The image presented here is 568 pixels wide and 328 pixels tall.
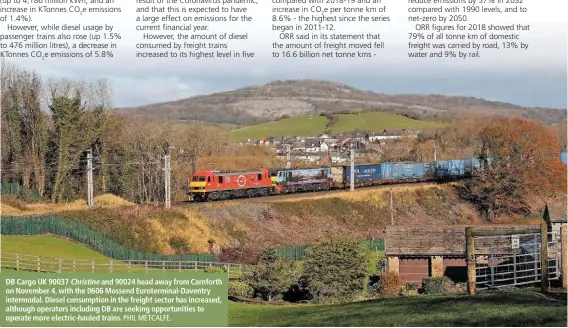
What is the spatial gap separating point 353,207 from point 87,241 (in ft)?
93.8

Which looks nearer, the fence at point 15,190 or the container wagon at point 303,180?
the fence at point 15,190

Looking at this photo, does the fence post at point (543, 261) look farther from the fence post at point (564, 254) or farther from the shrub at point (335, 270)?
the shrub at point (335, 270)

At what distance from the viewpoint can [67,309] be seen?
14344mm

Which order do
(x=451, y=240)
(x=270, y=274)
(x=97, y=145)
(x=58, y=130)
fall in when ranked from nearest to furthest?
(x=270, y=274)
(x=451, y=240)
(x=58, y=130)
(x=97, y=145)

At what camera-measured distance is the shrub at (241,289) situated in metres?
26.5

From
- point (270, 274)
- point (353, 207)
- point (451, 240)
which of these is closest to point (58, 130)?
point (353, 207)

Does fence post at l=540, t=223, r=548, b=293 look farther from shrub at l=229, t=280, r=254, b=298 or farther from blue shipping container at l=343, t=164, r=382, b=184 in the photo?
blue shipping container at l=343, t=164, r=382, b=184

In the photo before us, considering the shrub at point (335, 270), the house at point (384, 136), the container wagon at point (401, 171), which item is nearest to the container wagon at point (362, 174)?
the container wagon at point (401, 171)

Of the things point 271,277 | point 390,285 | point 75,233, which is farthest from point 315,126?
point 271,277

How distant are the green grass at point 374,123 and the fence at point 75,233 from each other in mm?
17823

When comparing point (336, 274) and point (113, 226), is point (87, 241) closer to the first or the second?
point (113, 226)

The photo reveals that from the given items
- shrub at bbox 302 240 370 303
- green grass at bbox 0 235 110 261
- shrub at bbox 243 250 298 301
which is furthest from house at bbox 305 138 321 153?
shrub at bbox 243 250 298 301

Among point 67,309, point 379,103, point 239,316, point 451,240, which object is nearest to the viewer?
point 67,309

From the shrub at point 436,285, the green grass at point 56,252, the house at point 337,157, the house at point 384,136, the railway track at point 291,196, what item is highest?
the house at point 384,136
